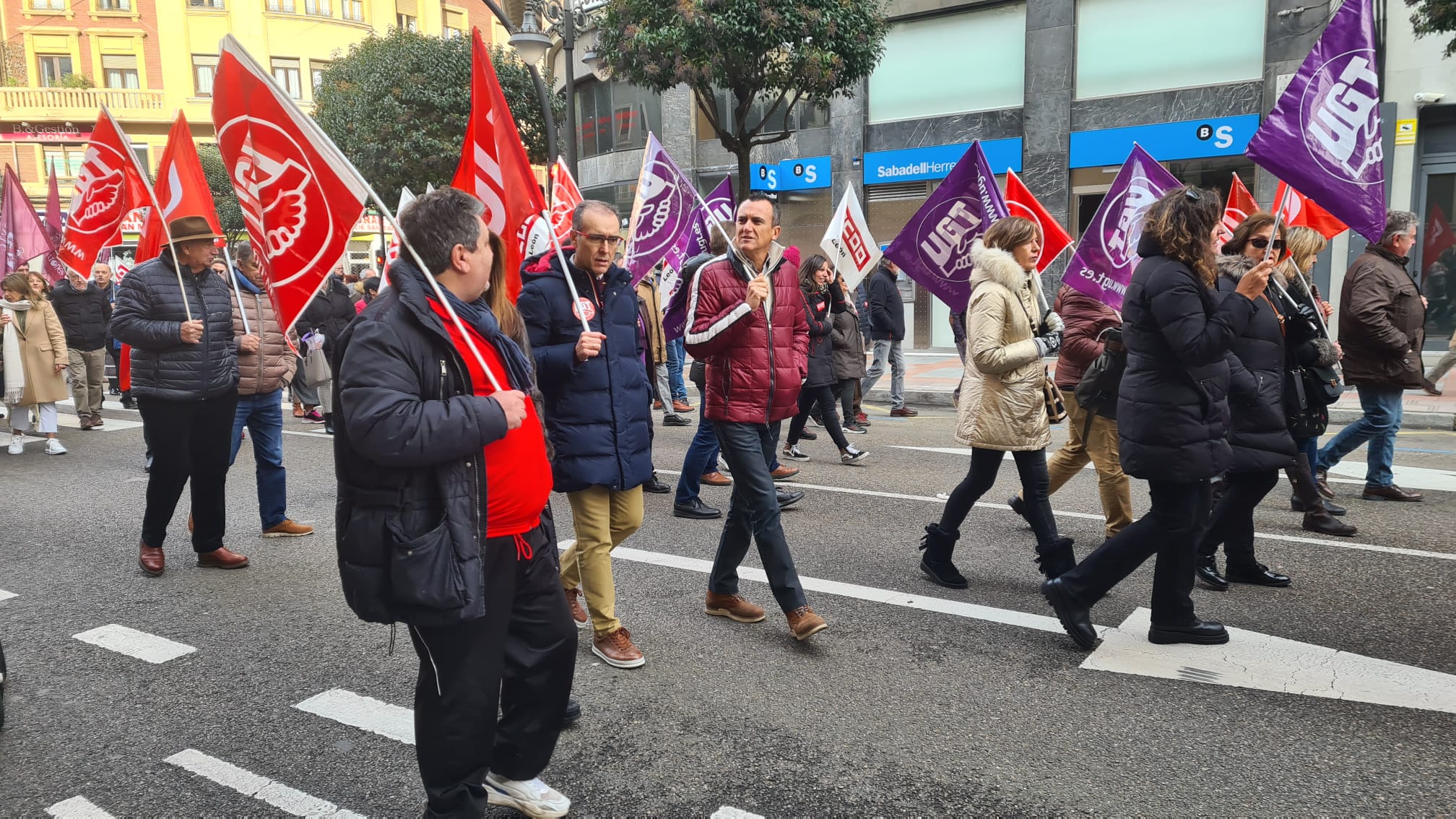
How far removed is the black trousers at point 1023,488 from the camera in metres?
4.66

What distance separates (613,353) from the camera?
3959mm

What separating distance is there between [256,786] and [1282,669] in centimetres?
363

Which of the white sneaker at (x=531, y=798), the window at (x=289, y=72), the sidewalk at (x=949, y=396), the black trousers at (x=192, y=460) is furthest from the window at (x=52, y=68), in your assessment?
the white sneaker at (x=531, y=798)

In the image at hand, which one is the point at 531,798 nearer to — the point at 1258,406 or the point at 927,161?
the point at 1258,406

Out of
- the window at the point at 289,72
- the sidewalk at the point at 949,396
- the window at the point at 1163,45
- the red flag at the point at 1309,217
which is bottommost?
the sidewalk at the point at 949,396

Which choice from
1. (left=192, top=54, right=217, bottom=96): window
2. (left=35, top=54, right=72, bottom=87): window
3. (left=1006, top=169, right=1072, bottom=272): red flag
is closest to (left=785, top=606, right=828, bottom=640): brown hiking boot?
(left=1006, top=169, right=1072, bottom=272): red flag

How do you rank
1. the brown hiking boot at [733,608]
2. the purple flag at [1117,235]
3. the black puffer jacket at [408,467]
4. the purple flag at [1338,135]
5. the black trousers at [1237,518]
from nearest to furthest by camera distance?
the black puffer jacket at [408,467]
the brown hiking boot at [733,608]
the black trousers at [1237,518]
the purple flag at [1338,135]
the purple flag at [1117,235]

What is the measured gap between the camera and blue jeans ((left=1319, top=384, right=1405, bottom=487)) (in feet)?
20.9

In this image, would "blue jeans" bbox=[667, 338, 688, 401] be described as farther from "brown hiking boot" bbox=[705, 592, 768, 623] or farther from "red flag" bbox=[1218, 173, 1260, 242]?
"brown hiking boot" bbox=[705, 592, 768, 623]

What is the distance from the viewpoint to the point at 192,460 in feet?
18.0

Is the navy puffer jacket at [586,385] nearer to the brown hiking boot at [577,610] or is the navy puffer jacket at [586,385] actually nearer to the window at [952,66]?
the brown hiking boot at [577,610]

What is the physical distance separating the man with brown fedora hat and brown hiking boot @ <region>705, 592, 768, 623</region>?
281cm

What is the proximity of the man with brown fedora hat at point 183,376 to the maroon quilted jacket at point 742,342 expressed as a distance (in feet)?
8.88

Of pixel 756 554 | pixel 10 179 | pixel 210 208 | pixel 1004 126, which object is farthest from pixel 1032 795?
pixel 1004 126
